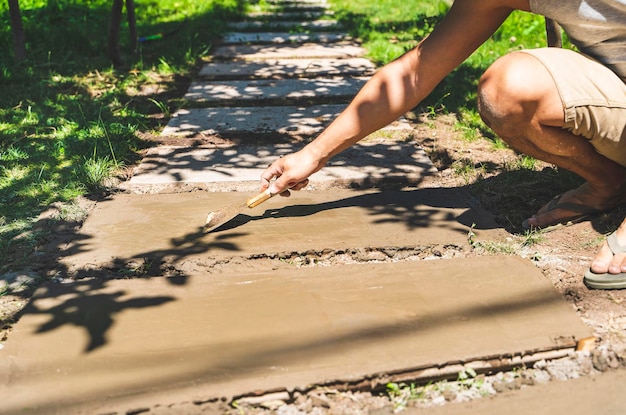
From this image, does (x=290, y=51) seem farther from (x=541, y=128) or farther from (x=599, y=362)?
(x=599, y=362)

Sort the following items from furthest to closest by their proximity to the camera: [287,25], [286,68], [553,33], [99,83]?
[287,25] < [286,68] < [99,83] < [553,33]

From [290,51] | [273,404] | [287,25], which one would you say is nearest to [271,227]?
[273,404]

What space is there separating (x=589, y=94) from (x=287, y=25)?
6.38 meters

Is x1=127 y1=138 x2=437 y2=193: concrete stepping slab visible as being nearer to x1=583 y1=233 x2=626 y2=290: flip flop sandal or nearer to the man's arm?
the man's arm

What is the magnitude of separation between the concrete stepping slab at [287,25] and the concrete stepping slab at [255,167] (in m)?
4.45

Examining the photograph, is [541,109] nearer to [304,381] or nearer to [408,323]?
[408,323]

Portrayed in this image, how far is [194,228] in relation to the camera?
3316 millimetres

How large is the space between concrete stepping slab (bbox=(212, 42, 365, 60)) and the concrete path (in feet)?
9.87

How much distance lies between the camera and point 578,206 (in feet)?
10.5

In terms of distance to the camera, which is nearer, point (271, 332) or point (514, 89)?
point (271, 332)

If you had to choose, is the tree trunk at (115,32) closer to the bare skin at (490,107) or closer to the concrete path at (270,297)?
the concrete path at (270,297)

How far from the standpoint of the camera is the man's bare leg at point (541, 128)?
2.81 metres

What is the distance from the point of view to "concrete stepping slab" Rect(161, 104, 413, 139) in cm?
470

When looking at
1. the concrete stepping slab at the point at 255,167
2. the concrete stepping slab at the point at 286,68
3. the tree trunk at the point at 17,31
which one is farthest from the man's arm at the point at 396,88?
the tree trunk at the point at 17,31
